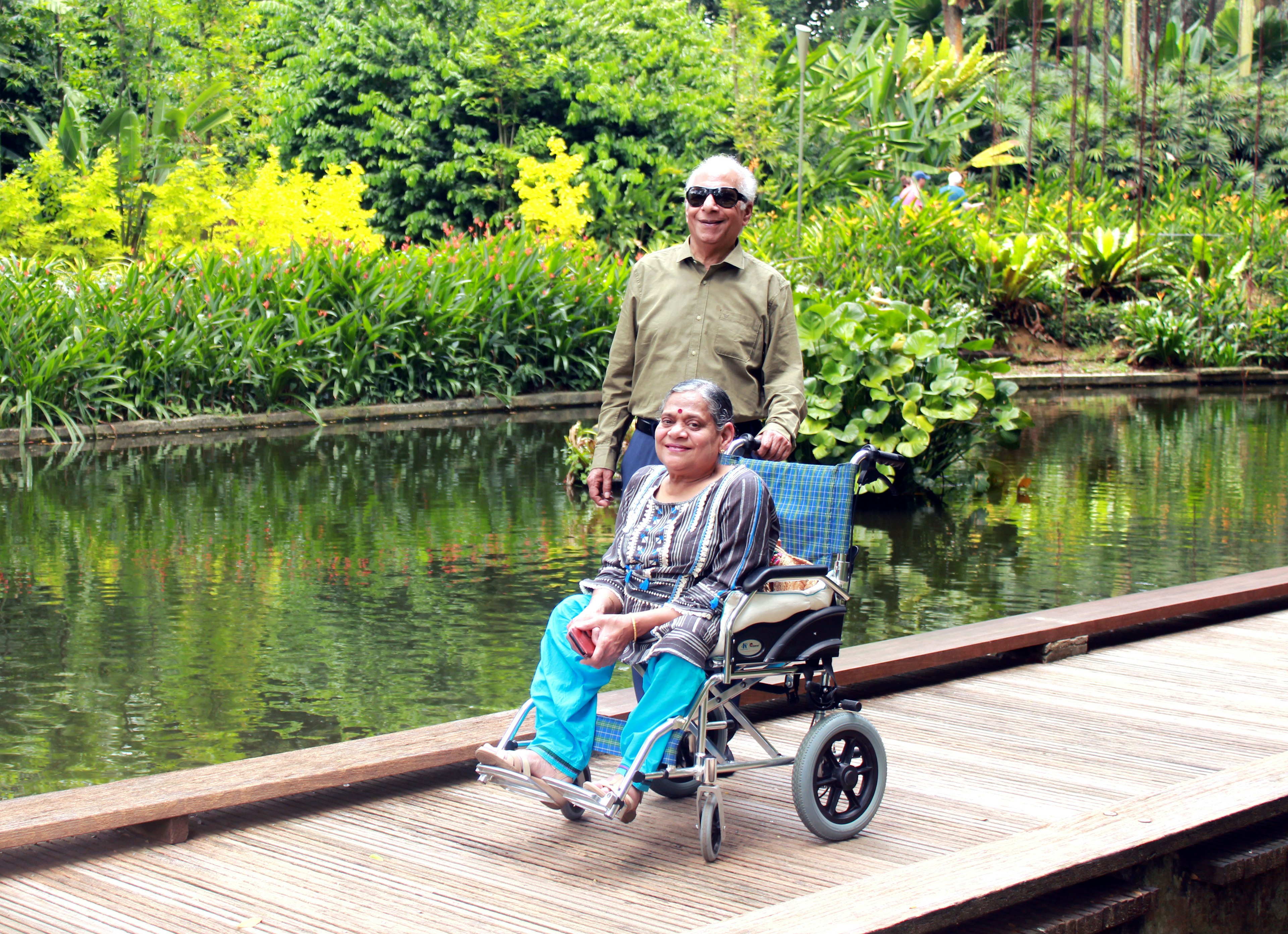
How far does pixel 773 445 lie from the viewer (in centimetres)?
433

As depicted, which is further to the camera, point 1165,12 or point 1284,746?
point 1165,12

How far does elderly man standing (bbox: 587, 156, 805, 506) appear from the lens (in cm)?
459

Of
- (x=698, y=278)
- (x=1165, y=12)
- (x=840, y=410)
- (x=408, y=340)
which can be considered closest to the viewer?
(x=698, y=278)

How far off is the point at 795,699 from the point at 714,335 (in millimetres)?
1163

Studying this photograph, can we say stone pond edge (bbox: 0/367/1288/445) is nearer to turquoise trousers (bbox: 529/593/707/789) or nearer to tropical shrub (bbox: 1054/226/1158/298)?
tropical shrub (bbox: 1054/226/1158/298)

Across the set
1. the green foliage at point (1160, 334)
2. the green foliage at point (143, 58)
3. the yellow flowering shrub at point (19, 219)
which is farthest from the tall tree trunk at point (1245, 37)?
the yellow flowering shrub at point (19, 219)

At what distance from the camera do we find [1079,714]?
4.79 metres

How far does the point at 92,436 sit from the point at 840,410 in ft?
24.2

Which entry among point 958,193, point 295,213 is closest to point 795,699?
point 295,213

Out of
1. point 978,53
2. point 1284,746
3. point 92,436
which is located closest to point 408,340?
point 92,436

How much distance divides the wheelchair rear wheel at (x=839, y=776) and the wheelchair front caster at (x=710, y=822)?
0.60ft

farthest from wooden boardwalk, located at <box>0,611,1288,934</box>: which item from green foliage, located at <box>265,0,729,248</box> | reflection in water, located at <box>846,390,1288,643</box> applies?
green foliage, located at <box>265,0,729,248</box>

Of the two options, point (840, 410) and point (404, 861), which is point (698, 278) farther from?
point (840, 410)

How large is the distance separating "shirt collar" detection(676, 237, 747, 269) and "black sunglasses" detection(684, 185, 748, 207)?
18 centimetres
